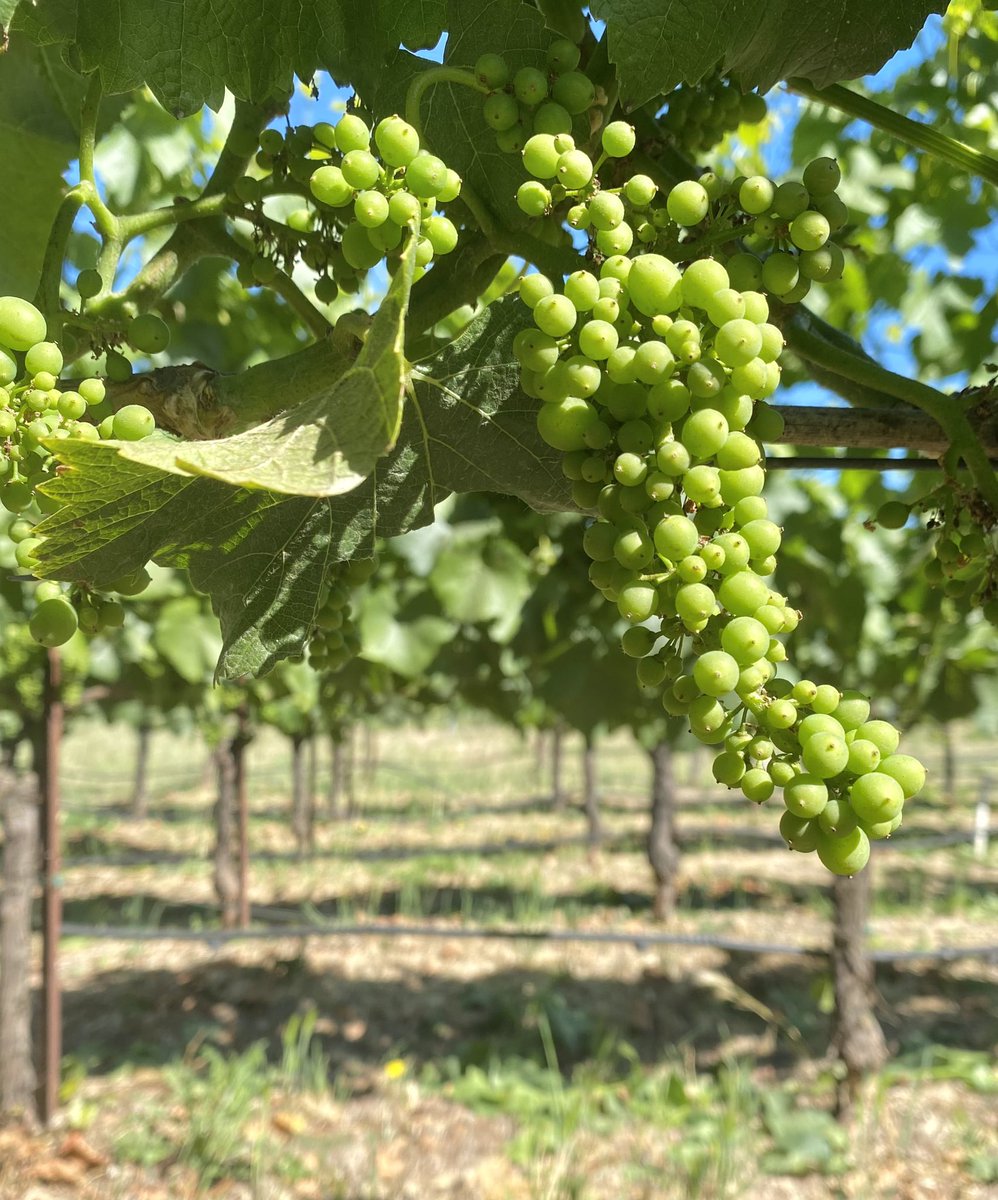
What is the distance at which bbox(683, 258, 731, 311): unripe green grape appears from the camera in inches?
24.5

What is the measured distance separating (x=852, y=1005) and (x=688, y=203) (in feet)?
18.7

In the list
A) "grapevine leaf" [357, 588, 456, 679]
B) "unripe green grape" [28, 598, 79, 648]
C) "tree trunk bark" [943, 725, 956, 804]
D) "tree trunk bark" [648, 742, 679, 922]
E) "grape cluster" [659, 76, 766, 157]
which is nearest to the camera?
"unripe green grape" [28, 598, 79, 648]

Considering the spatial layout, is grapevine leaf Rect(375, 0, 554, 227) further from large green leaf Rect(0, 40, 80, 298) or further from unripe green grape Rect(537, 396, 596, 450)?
large green leaf Rect(0, 40, 80, 298)

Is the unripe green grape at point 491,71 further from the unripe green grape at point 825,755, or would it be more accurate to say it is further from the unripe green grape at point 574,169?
the unripe green grape at point 825,755

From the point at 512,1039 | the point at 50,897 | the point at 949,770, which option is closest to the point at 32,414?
the point at 50,897

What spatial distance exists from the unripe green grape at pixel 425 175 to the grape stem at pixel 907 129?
458 mm

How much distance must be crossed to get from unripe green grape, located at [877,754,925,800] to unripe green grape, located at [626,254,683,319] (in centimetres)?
32

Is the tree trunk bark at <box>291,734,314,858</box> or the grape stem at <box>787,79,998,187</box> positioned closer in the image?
the grape stem at <box>787,79,998,187</box>

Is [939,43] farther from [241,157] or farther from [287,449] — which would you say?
[287,449]

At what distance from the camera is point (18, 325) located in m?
0.73

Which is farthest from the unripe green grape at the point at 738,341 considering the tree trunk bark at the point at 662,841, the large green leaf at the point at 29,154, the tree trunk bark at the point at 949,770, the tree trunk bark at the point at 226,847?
the tree trunk bark at the point at 949,770

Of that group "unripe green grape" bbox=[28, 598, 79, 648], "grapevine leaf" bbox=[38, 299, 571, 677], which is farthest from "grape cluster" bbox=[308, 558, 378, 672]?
"unripe green grape" bbox=[28, 598, 79, 648]

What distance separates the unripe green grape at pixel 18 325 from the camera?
0.73m

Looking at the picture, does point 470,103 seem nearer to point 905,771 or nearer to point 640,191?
point 640,191
